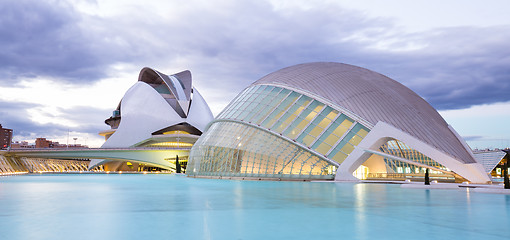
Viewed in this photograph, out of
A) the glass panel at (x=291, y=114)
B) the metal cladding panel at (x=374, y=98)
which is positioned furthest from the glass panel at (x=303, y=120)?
the metal cladding panel at (x=374, y=98)

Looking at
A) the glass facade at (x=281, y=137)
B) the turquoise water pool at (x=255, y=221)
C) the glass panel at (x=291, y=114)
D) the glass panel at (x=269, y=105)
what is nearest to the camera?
the turquoise water pool at (x=255, y=221)

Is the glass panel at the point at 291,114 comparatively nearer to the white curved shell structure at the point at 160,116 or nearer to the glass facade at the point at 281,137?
the glass facade at the point at 281,137

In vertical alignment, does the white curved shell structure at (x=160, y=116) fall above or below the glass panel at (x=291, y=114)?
above

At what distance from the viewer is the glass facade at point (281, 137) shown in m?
29.2

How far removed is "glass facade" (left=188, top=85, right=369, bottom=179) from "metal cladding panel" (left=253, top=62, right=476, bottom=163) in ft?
3.91

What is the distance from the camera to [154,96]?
274 feet

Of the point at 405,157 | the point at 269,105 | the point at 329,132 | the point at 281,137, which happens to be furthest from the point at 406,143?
the point at 269,105

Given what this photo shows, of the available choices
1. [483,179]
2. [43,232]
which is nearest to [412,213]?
[43,232]

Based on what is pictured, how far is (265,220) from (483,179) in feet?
72.3

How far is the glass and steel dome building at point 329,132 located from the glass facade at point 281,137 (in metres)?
0.07

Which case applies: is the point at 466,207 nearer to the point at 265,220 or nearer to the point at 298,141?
the point at 265,220

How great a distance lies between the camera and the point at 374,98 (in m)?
31.2

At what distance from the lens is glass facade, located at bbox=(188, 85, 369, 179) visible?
2925 centimetres

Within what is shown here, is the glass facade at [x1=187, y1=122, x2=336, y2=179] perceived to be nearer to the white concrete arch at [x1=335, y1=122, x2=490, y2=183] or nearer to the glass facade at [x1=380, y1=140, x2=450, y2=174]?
the white concrete arch at [x1=335, y1=122, x2=490, y2=183]
